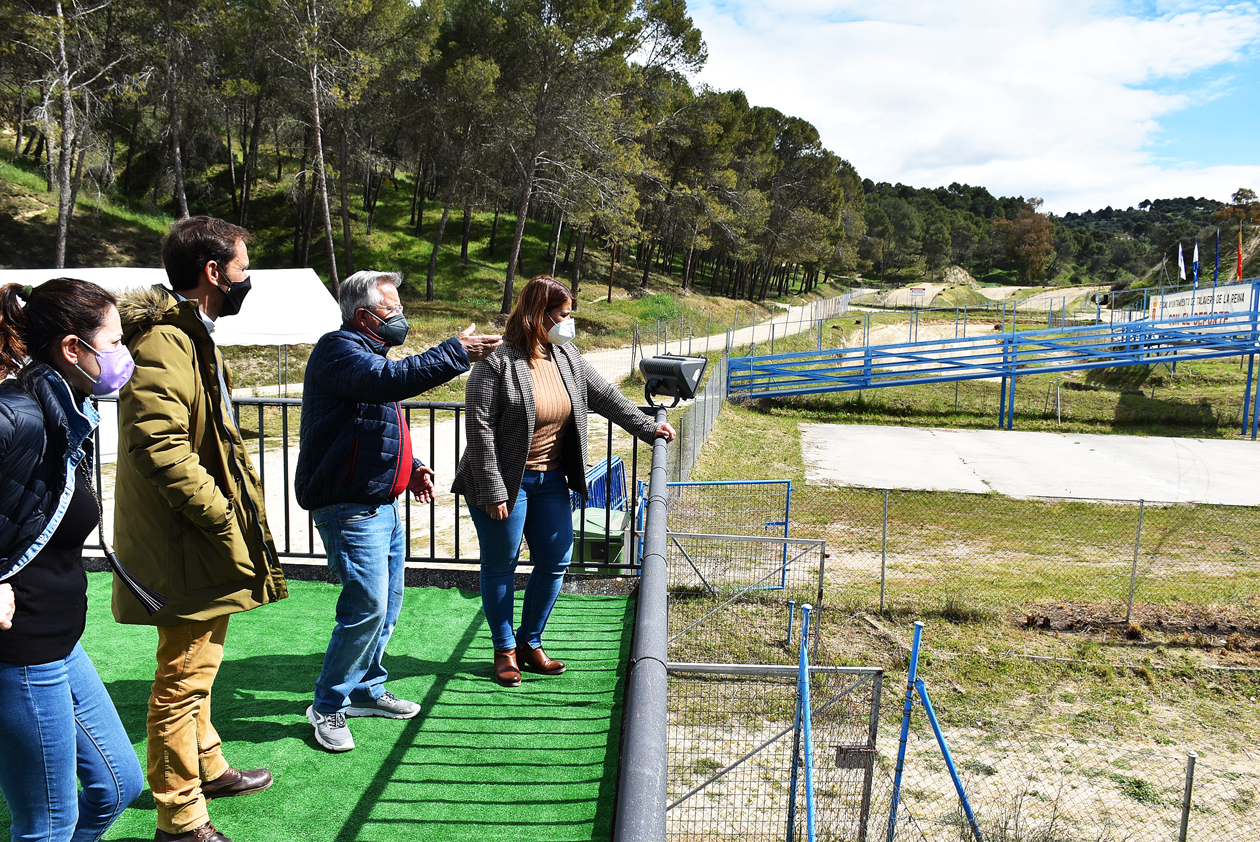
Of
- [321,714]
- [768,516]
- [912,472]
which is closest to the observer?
[321,714]

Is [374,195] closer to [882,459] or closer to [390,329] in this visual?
[882,459]

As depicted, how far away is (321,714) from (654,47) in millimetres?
35757

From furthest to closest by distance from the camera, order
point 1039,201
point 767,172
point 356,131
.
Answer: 1. point 1039,201
2. point 767,172
3. point 356,131

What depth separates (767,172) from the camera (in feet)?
164

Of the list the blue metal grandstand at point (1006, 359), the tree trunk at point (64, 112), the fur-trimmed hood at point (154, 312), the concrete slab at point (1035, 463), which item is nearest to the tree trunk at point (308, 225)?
the tree trunk at point (64, 112)

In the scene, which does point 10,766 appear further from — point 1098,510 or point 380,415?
point 1098,510

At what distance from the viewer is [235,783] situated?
2.91 m

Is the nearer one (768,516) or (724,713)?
(724,713)

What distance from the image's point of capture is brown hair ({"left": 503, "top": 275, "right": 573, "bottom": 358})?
11.6 feet

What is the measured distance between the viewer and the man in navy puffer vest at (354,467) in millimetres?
2943

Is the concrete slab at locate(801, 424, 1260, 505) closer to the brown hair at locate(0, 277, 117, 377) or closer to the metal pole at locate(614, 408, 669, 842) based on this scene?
the metal pole at locate(614, 408, 669, 842)

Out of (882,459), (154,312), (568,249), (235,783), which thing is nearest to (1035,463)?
(882,459)

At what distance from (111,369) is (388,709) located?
194cm

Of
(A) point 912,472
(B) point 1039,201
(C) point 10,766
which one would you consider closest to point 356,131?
(A) point 912,472
